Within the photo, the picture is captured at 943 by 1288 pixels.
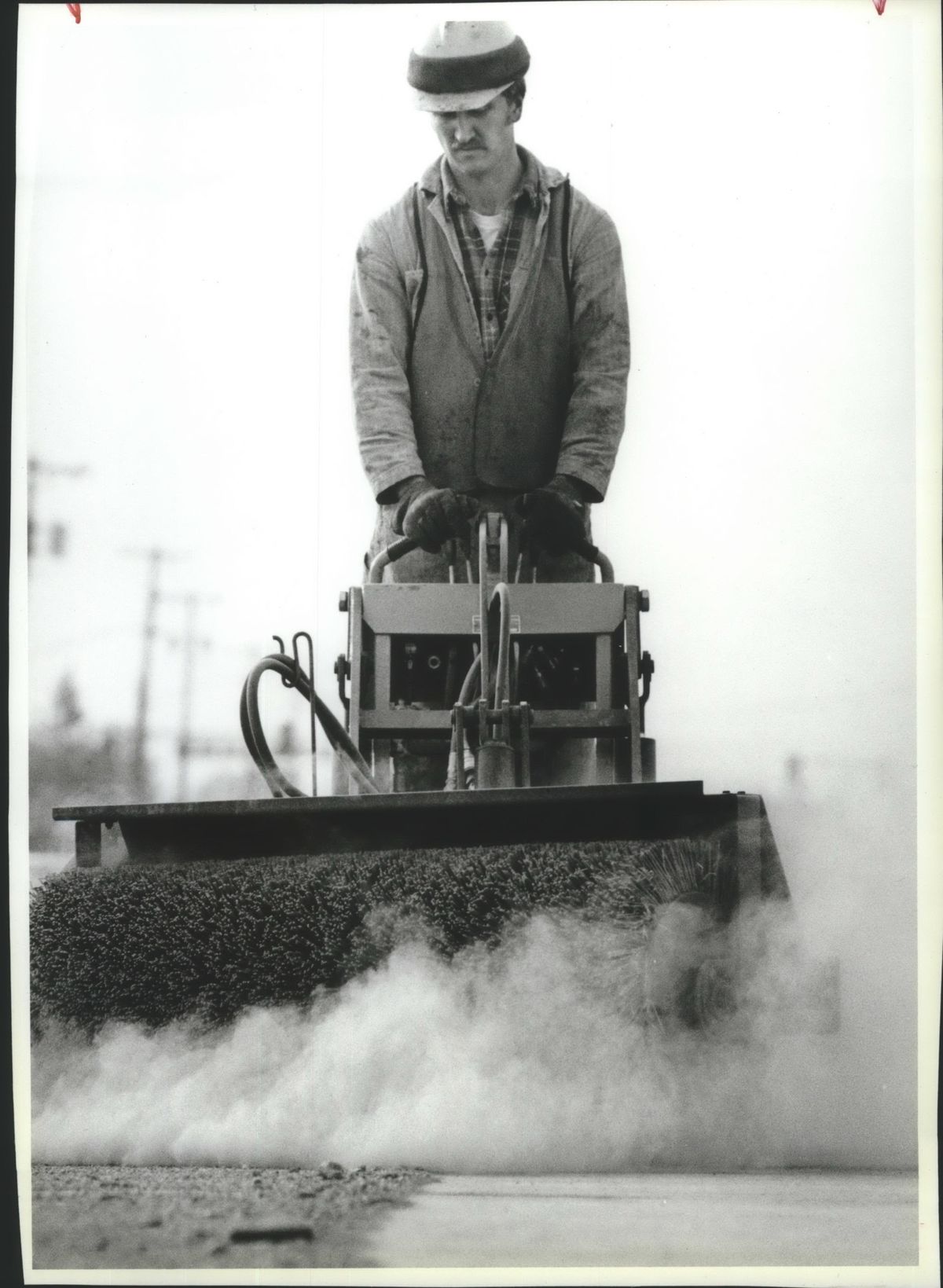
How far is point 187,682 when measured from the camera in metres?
3.50

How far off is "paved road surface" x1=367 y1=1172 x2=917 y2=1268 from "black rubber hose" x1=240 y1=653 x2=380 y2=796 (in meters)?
0.82

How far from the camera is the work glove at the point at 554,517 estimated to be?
3.55 metres

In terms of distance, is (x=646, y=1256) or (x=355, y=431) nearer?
(x=646, y=1256)

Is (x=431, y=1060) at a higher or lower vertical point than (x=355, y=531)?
lower

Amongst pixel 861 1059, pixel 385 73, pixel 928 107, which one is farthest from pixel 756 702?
pixel 385 73

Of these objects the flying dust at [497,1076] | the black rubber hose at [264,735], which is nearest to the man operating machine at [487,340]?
the black rubber hose at [264,735]

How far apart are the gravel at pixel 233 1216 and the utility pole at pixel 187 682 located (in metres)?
0.77

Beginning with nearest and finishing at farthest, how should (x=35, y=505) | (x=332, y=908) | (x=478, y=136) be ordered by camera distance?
(x=332, y=908) → (x=35, y=505) → (x=478, y=136)

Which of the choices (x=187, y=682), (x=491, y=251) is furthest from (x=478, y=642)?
(x=491, y=251)

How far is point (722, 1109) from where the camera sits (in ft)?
10.7

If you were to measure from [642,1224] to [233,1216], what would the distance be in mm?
774

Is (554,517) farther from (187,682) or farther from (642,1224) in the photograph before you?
(642,1224)

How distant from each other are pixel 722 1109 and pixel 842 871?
53 cm

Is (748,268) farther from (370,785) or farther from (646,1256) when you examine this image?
(646,1256)
